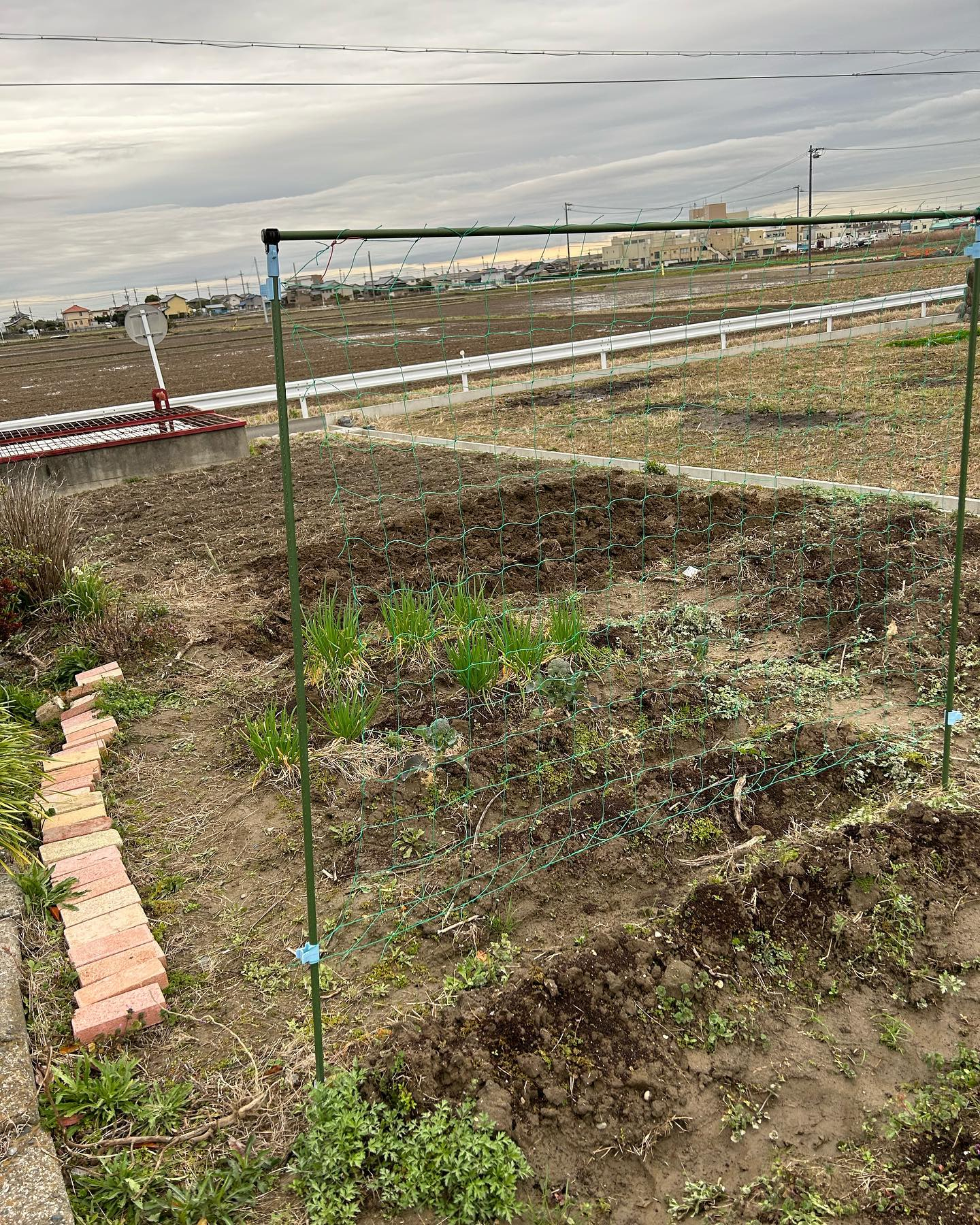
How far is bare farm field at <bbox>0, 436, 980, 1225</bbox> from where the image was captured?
7.41 feet

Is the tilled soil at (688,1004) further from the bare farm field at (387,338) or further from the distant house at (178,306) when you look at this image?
the distant house at (178,306)

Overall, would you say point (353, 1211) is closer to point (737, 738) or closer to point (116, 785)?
point (116, 785)

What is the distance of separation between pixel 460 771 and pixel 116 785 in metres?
1.58

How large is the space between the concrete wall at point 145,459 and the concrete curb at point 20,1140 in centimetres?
803

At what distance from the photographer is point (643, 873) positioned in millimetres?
3289

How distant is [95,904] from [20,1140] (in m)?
0.99

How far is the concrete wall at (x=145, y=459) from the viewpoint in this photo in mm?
9680

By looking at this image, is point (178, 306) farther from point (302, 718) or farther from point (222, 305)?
point (302, 718)

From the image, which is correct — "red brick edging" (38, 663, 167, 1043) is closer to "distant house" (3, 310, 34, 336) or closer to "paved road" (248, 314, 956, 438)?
"paved road" (248, 314, 956, 438)

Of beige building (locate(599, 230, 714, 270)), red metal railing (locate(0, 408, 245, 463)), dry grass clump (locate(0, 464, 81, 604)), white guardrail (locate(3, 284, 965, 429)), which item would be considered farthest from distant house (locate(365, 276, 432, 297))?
white guardrail (locate(3, 284, 965, 429))

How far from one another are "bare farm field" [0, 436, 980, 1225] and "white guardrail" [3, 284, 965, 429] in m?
8.31

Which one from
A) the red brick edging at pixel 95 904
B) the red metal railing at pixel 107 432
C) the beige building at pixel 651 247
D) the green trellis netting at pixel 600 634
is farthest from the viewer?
the red metal railing at pixel 107 432

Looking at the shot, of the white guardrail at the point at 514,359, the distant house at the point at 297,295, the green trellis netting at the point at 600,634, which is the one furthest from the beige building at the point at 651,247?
the white guardrail at the point at 514,359

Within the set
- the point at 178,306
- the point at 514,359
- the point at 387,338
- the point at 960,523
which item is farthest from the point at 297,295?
the point at 178,306
